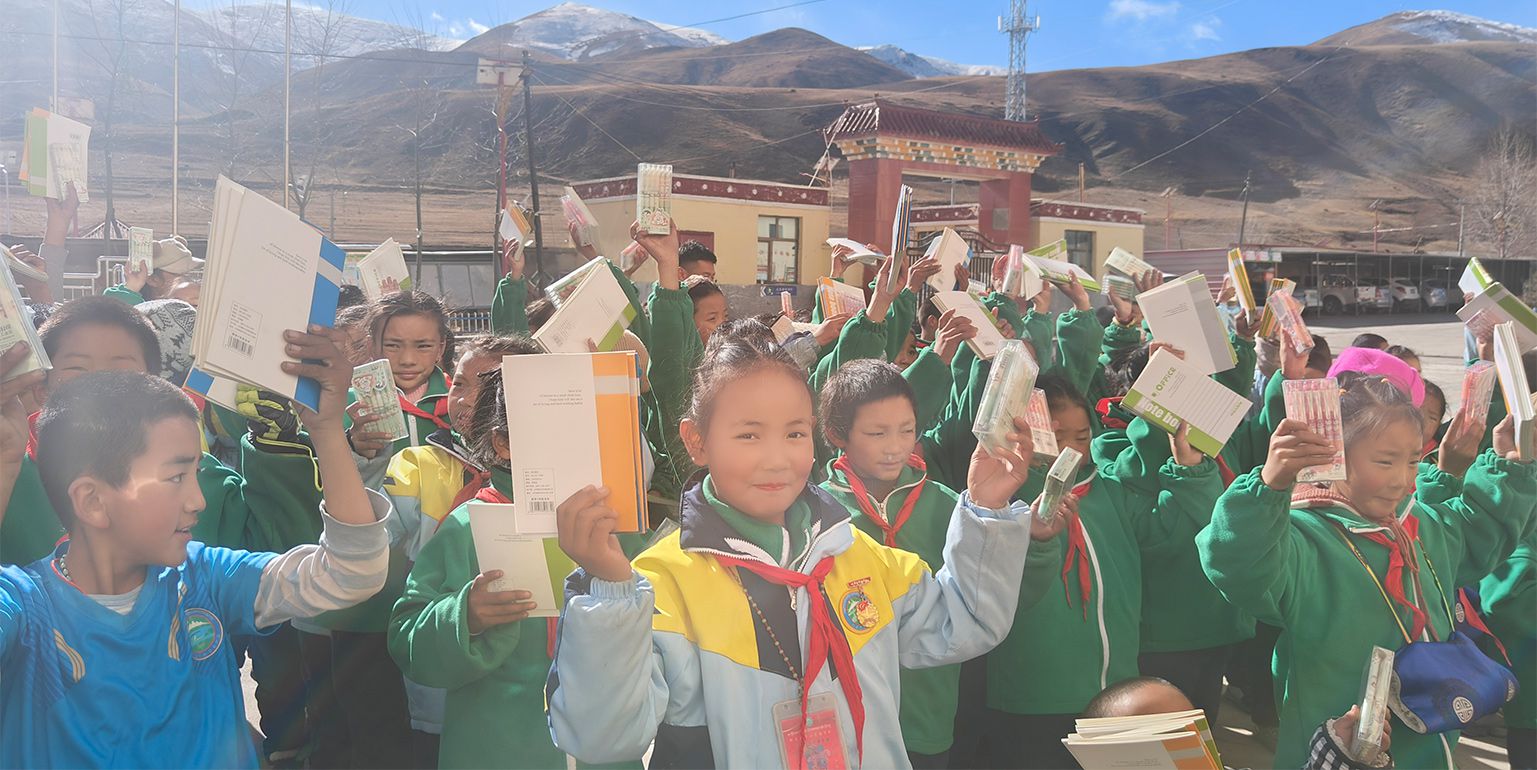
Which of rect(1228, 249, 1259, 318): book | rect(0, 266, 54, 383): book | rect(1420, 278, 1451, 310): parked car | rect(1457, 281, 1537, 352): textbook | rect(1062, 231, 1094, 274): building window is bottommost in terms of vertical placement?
rect(0, 266, 54, 383): book

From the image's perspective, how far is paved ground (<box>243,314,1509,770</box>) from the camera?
137 inches

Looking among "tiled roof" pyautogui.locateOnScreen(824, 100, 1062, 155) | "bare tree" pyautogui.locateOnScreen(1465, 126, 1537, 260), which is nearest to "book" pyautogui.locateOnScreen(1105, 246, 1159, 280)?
"tiled roof" pyautogui.locateOnScreen(824, 100, 1062, 155)

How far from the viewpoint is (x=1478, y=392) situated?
2570mm

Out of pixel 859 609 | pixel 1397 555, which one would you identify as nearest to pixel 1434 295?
pixel 1397 555

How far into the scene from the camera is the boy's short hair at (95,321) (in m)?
2.49

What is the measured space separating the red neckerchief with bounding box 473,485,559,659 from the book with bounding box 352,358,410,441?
0.81 ft

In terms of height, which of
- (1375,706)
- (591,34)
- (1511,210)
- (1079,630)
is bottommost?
(1079,630)

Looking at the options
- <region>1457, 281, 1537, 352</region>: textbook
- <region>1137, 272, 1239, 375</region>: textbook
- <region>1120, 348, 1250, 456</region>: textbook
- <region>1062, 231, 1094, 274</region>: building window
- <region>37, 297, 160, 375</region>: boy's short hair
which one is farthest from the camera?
<region>1062, 231, 1094, 274</region>: building window

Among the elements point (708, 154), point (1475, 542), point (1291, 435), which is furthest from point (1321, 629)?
Answer: point (708, 154)

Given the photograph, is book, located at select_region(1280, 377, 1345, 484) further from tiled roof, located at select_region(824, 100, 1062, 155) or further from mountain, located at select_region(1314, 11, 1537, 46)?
mountain, located at select_region(1314, 11, 1537, 46)

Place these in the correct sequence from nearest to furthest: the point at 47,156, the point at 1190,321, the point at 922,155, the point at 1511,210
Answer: the point at 1190,321 → the point at 47,156 → the point at 922,155 → the point at 1511,210

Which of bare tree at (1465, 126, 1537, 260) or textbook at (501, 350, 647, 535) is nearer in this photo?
textbook at (501, 350, 647, 535)

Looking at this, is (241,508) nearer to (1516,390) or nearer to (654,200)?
(654,200)

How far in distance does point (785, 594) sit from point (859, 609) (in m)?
0.14
